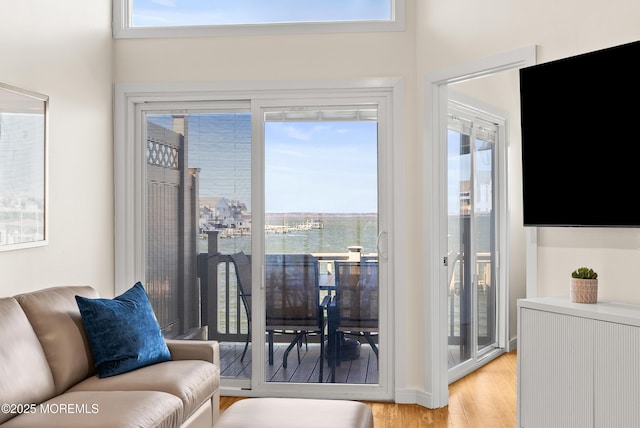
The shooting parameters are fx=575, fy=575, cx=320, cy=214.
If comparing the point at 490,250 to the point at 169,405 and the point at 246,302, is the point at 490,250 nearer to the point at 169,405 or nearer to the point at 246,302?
the point at 246,302

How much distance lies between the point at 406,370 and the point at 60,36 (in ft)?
10.1

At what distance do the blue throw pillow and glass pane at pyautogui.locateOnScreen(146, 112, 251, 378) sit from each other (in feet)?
3.60

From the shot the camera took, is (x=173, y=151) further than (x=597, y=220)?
Yes

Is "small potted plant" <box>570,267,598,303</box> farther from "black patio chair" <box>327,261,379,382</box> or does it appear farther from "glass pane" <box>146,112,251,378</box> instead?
"glass pane" <box>146,112,251,378</box>

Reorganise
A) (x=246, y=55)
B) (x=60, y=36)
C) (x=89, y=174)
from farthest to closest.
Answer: (x=246, y=55) < (x=89, y=174) < (x=60, y=36)

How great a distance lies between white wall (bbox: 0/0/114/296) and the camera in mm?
3053

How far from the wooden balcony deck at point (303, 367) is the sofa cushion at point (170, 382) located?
105 centimetres

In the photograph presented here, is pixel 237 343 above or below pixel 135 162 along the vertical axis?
below

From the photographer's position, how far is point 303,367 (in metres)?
4.13

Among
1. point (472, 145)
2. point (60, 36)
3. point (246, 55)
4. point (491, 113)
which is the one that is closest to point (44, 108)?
point (60, 36)

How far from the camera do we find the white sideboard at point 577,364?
236cm

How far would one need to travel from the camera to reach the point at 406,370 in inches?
157

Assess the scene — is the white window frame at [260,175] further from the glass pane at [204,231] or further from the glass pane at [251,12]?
the glass pane at [251,12]

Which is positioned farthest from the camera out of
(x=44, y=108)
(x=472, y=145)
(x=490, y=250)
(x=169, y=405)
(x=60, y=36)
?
(x=490, y=250)
